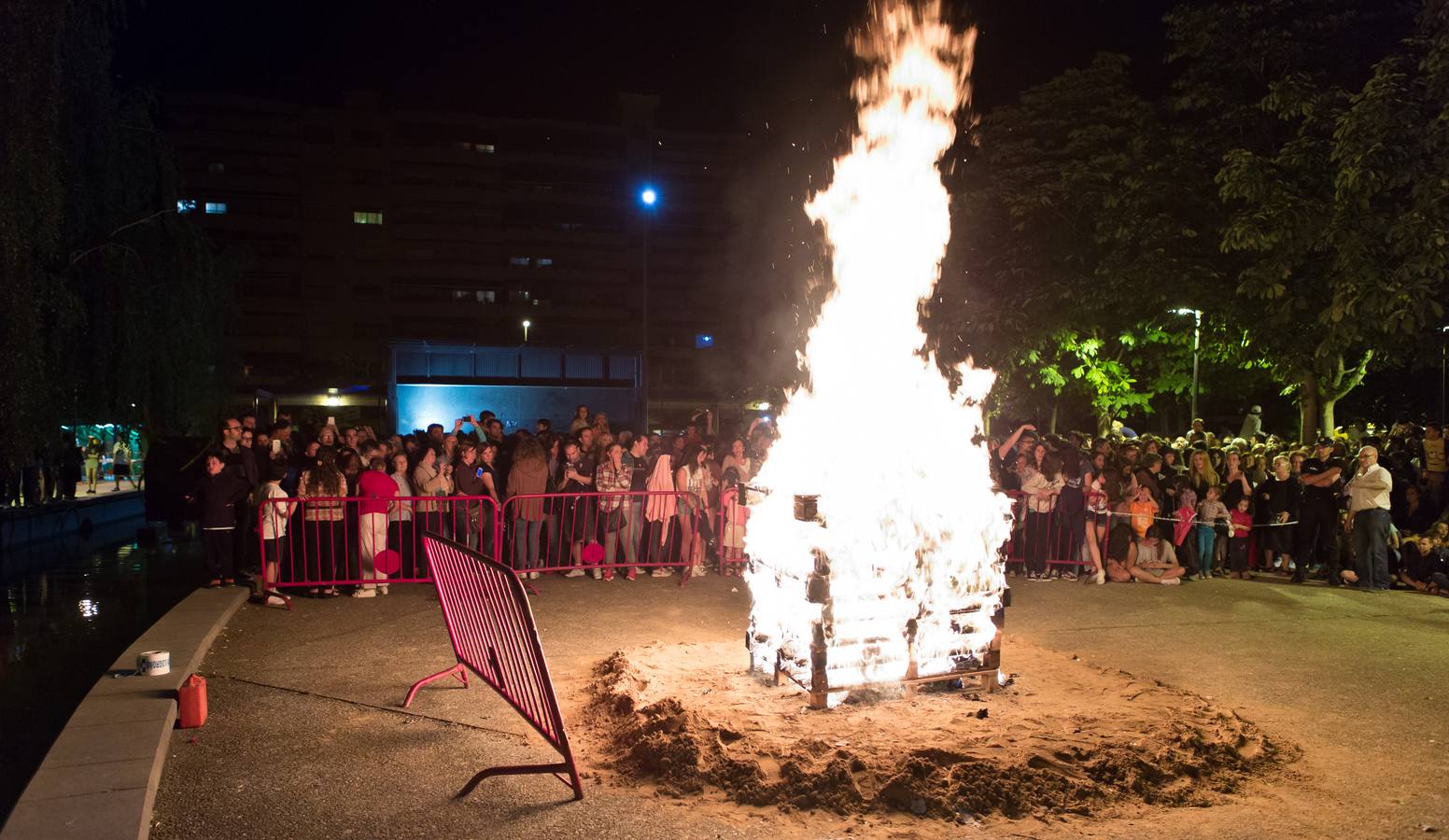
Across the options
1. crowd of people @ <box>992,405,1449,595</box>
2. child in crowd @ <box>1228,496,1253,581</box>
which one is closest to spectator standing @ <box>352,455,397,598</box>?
crowd of people @ <box>992,405,1449,595</box>

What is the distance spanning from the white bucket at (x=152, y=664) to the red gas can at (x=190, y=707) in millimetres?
628

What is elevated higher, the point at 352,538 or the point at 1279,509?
the point at 1279,509

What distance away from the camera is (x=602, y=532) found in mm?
12195

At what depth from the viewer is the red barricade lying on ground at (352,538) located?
33.7ft

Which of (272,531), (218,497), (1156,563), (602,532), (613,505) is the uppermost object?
(218,497)

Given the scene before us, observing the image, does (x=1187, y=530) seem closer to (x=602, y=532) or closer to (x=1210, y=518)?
(x=1210, y=518)

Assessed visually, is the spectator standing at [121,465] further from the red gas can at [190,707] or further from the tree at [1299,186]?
the tree at [1299,186]

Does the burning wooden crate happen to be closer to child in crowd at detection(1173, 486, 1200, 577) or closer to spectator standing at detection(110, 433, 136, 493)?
child in crowd at detection(1173, 486, 1200, 577)

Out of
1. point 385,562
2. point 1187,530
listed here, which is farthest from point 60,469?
point 1187,530

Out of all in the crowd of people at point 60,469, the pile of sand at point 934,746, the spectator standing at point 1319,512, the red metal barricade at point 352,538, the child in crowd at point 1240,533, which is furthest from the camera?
the crowd of people at point 60,469

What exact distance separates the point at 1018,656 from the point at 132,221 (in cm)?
1457

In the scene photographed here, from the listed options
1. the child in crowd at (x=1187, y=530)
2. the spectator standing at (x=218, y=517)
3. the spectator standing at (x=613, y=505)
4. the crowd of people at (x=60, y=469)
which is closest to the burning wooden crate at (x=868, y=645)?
the spectator standing at (x=613, y=505)

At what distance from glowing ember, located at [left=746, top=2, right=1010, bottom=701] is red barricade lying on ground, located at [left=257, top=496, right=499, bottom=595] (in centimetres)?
477

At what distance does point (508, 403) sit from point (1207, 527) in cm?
3227
